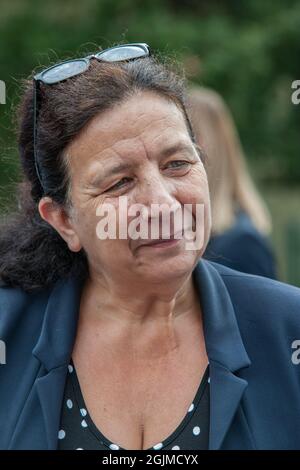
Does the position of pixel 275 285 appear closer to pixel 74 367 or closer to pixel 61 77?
pixel 74 367

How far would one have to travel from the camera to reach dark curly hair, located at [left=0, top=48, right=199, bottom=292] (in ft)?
8.08

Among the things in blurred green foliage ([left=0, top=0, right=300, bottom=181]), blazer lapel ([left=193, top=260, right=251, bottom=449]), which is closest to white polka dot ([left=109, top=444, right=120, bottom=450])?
blazer lapel ([left=193, top=260, right=251, bottom=449])

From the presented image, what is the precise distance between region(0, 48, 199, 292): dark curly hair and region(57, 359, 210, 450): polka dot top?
17.2 inches

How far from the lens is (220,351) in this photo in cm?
243

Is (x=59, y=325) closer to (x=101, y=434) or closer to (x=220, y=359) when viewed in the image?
(x=101, y=434)

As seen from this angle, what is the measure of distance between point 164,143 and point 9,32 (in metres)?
5.17

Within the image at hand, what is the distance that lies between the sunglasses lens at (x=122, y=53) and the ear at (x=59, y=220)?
456 millimetres

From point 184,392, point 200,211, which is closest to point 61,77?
point 200,211

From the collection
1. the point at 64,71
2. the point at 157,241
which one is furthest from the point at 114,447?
the point at 64,71

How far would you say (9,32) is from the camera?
286 inches

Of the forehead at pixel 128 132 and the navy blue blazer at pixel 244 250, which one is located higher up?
the forehead at pixel 128 132

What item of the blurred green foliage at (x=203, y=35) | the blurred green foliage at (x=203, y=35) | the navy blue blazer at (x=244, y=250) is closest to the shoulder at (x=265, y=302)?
the navy blue blazer at (x=244, y=250)

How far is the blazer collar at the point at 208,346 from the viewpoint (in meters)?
2.33

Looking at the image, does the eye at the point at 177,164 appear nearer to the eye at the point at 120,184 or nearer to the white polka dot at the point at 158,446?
the eye at the point at 120,184
